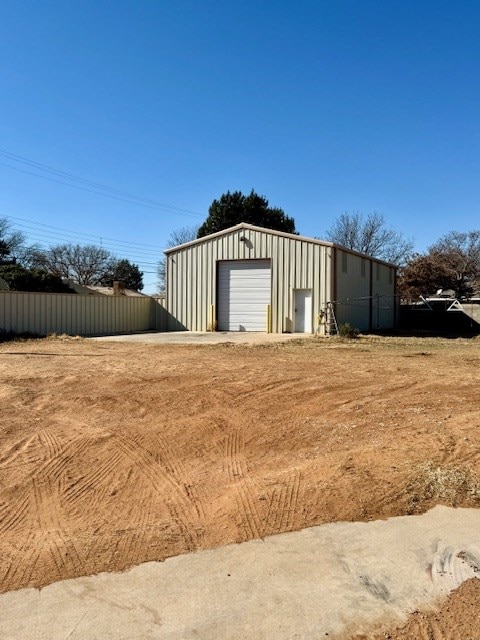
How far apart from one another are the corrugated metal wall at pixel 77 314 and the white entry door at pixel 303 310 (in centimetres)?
806

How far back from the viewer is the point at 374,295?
97.7 ft

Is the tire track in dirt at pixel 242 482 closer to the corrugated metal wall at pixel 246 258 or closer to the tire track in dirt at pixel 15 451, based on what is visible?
the tire track in dirt at pixel 15 451

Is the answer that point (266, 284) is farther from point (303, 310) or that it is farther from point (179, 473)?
point (179, 473)

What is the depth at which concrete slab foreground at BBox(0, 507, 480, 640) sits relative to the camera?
259cm

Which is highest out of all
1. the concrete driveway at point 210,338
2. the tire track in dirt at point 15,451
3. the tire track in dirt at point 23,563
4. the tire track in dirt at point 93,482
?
the concrete driveway at point 210,338

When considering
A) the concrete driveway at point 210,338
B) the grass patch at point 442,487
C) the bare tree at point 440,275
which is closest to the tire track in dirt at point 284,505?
the grass patch at point 442,487

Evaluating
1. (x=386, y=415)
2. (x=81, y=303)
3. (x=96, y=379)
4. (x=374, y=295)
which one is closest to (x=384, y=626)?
(x=386, y=415)

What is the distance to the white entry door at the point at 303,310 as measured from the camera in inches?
968

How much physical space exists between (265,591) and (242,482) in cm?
166

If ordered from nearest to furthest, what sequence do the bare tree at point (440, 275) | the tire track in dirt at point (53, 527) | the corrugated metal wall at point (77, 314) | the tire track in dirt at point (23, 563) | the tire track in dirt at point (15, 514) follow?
the tire track in dirt at point (23, 563), the tire track in dirt at point (53, 527), the tire track in dirt at point (15, 514), the corrugated metal wall at point (77, 314), the bare tree at point (440, 275)

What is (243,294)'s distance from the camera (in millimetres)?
26281

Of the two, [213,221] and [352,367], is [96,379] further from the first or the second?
[213,221]

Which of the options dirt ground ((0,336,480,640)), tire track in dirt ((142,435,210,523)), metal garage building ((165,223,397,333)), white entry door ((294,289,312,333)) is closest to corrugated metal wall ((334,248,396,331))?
metal garage building ((165,223,397,333))

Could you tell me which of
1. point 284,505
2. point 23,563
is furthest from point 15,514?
point 284,505
